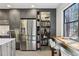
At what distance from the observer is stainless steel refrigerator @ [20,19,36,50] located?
7078 mm

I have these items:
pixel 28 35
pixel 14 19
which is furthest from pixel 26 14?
pixel 28 35

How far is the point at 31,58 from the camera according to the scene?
4.16 feet

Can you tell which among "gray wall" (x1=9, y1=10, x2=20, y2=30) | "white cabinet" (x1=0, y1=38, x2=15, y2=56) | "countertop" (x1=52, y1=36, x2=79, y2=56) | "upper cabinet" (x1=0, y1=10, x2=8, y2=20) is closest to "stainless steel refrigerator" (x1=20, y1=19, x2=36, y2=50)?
"gray wall" (x1=9, y1=10, x2=20, y2=30)

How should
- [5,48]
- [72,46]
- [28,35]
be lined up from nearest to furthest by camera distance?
[72,46] < [5,48] < [28,35]

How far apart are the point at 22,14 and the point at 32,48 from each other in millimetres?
1708

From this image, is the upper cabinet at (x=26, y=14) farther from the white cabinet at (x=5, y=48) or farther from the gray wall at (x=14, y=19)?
the white cabinet at (x=5, y=48)

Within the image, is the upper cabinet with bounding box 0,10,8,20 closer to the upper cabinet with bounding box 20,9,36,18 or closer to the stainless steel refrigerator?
the upper cabinet with bounding box 20,9,36,18

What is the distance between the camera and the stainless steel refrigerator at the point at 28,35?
7.08 meters

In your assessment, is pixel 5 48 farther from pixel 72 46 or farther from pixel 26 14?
pixel 26 14

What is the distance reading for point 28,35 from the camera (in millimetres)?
7090

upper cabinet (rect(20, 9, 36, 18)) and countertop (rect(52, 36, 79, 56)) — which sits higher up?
upper cabinet (rect(20, 9, 36, 18))

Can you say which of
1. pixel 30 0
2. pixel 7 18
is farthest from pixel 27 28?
pixel 30 0

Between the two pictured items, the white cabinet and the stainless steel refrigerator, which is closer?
the white cabinet

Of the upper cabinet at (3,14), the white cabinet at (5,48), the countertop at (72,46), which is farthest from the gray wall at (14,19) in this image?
the countertop at (72,46)
